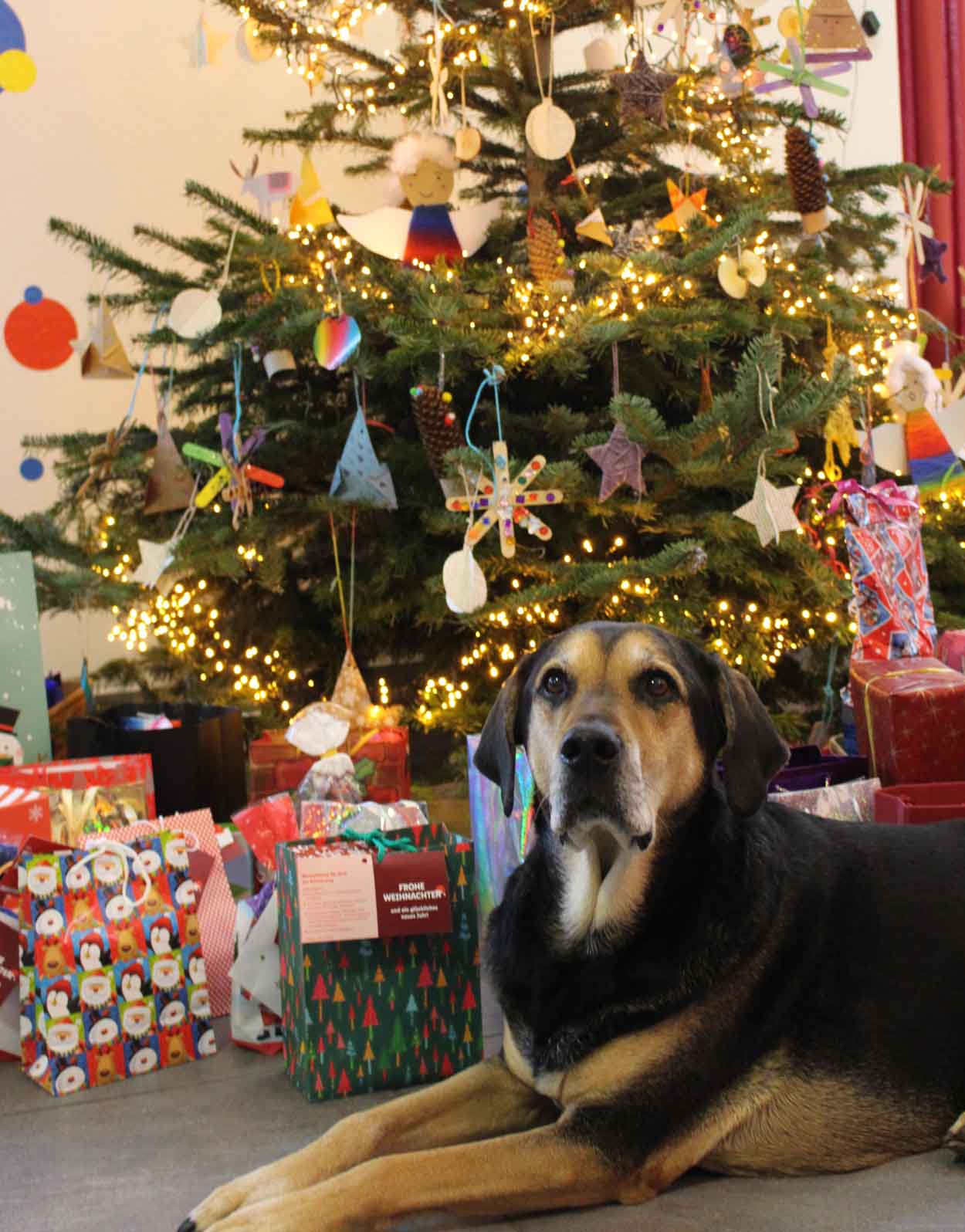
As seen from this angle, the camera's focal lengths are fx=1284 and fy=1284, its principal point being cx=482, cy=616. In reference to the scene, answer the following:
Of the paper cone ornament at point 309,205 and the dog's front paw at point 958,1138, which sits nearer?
the dog's front paw at point 958,1138

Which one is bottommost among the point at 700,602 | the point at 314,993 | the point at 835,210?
the point at 314,993

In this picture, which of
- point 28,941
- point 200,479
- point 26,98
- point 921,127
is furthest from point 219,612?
point 921,127

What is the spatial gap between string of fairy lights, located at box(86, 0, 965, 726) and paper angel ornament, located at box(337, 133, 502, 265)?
0.08m

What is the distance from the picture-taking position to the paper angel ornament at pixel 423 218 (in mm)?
3303

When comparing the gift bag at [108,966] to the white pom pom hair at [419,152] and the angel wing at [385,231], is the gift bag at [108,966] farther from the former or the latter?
the white pom pom hair at [419,152]

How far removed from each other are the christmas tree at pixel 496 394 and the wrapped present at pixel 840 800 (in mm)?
734

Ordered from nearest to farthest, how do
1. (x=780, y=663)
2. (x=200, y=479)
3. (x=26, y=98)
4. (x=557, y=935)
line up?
(x=557, y=935) < (x=200, y=479) < (x=780, y=663) < (x=26, y=98)

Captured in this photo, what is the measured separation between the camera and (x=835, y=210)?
3.98m

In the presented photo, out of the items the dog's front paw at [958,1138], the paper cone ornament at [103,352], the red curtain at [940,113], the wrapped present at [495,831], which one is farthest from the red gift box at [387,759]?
the red curtain at [940,113]

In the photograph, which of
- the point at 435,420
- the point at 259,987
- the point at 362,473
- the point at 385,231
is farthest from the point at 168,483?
the point at 259,987

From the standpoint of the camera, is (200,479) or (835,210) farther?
(835,210)

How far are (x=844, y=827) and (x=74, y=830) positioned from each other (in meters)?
1.55

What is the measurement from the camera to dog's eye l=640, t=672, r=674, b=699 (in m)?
1.73

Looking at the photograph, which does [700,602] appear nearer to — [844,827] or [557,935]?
[844,827]
